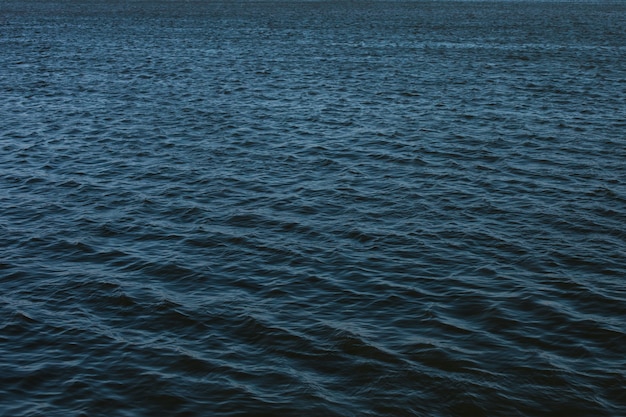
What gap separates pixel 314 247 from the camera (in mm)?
27859

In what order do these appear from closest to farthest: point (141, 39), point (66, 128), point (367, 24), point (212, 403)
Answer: point (212, 403), point (66, 128), point (141, 39), point (367, 24)

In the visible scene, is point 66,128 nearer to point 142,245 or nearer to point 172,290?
point 142,245

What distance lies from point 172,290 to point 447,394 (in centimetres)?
1027

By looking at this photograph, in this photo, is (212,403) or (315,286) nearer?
(212,403)

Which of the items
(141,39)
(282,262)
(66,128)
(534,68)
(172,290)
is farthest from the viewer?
(141,39)

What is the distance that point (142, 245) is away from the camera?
2820 cm

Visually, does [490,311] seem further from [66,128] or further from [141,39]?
[141,39]

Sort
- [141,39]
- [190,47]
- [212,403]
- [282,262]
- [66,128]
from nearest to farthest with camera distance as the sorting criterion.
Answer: [212,403], [282,262], [66,128], [190,47], [141,39]

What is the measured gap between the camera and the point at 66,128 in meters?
46.2

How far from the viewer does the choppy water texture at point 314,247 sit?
19.3 meters

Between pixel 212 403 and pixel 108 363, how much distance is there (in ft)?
12.1

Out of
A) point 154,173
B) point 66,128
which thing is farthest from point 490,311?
point 66,128

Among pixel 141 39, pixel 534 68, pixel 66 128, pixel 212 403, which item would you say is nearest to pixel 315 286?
pixel 212 403

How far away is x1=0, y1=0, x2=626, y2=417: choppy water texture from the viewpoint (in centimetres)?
1930
